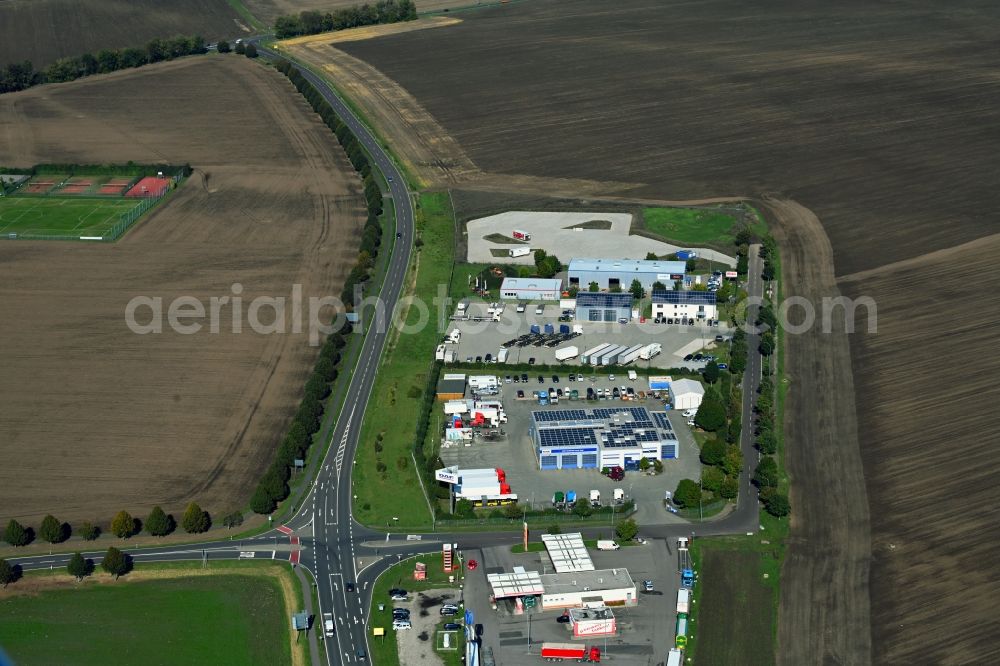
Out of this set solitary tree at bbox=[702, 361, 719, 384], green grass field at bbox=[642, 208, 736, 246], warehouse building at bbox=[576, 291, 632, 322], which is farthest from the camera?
green grass field at bbox=[642, 208, 736, 246]

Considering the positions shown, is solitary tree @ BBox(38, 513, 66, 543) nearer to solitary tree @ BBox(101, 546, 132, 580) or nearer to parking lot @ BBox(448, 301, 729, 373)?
solitary tree @ BBox(101, 546, 132, 580)

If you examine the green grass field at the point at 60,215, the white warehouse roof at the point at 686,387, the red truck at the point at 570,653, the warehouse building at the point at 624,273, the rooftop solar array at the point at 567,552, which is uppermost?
the green grass field at the point at 60,215

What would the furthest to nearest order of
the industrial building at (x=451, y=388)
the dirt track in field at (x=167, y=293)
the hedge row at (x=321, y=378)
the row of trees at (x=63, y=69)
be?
the row of trees at (x=63, y=69) → the industrial building at (x=451, y=388) → the dirt track in field at (x=167, y=293) → the hedge row at (x=321, y=378)

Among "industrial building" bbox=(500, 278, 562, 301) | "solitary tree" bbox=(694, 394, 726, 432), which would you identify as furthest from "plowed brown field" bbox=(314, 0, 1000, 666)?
"industrial building" bbox=(500, 278, 562, 301)

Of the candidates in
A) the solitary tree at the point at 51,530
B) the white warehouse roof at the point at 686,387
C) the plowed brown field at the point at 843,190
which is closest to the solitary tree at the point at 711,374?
the white warehouse roof at the point at 686,387

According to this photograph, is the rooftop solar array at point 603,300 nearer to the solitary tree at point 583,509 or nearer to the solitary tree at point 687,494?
the solitary tree at point 687,494

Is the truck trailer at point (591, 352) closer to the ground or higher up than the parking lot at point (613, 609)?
higher up
